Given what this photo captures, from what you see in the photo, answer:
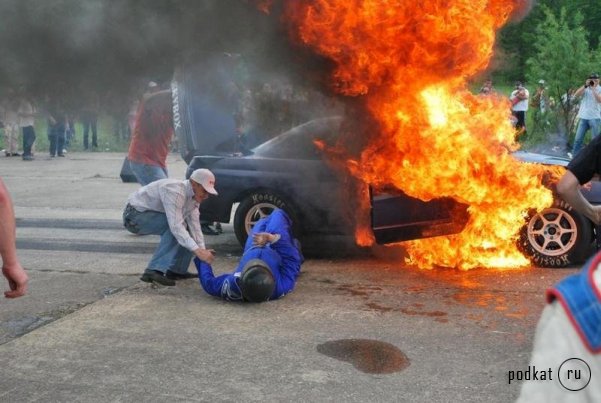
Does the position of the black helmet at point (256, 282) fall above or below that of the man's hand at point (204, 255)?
below

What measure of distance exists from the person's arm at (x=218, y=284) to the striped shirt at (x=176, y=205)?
22 centimetres

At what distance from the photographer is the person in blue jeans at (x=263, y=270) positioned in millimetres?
5637

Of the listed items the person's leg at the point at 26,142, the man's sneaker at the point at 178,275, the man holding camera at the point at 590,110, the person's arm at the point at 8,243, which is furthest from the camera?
the person's leg at the point at 26,142

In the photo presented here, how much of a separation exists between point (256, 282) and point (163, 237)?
136 cm

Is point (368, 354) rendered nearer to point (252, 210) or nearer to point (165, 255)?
point (165, 255)

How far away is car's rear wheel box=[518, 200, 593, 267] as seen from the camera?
6.75m

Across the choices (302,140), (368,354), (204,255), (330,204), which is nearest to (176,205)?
(204,255)

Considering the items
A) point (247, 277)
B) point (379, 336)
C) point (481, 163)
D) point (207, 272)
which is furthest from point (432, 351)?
point (481, 163)

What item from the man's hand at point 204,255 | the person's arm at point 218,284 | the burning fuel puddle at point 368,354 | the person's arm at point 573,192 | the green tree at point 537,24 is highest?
the green tree at point 537,24

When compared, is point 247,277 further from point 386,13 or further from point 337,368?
point 386,13

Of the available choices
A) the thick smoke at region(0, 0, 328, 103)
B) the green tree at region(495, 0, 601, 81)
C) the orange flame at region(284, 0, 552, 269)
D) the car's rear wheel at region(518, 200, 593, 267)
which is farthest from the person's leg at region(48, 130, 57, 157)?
the car's rear wheel at region(518, 200, 593, 267)

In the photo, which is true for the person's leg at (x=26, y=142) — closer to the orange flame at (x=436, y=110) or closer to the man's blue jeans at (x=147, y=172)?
the man's blue jeans at (x=147, y=172)

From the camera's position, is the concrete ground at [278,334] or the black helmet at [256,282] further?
the black helmet at [256,282]

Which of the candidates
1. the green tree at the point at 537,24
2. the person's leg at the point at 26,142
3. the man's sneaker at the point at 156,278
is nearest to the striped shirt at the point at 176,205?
the man's sneaker at the point at 156,278
